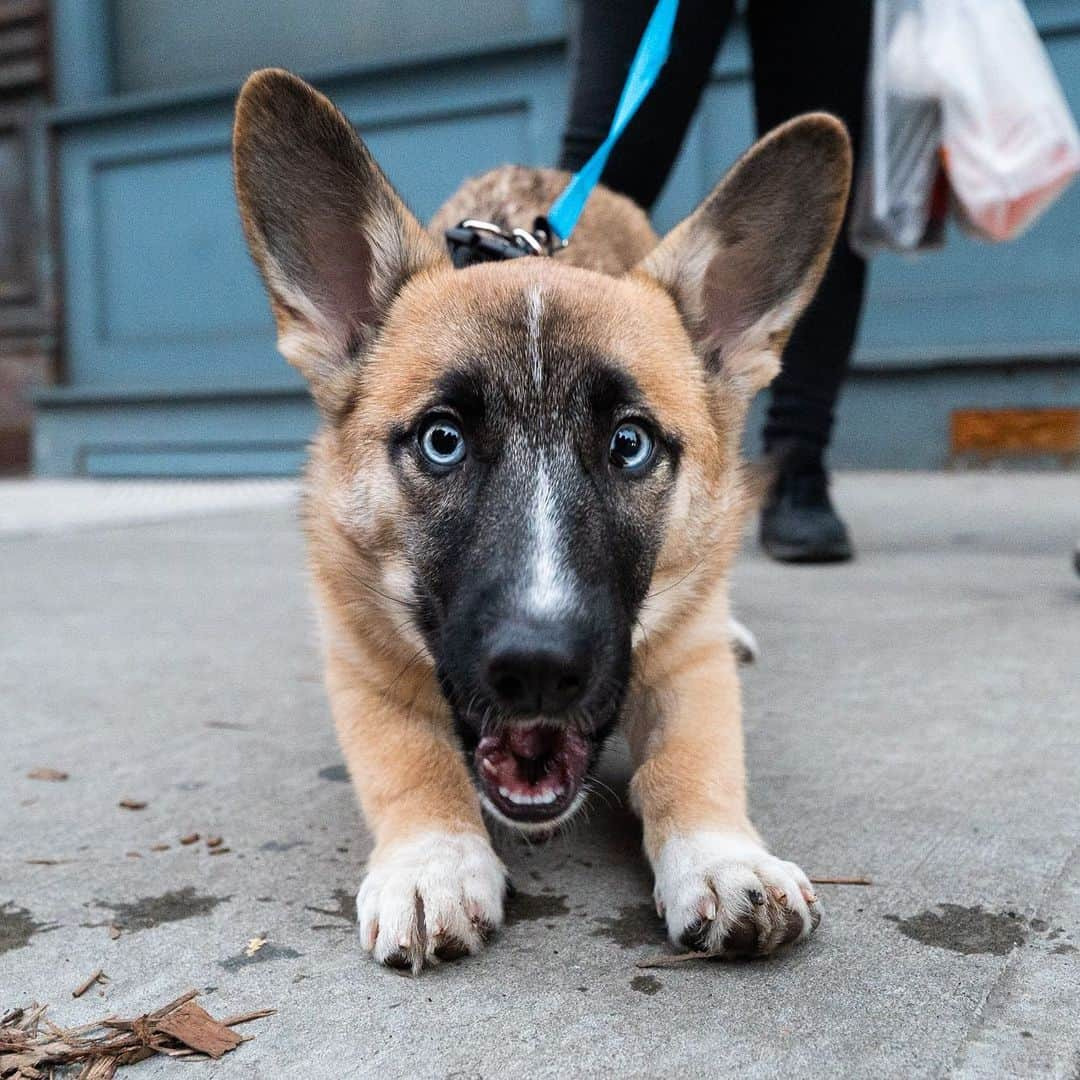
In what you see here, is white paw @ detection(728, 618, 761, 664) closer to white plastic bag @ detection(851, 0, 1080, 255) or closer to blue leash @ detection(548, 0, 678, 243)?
blue leash @ detection(548, 0, 678, 243)

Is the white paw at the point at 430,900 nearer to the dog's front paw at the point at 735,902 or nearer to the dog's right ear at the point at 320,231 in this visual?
the dog's front paw at the point at 735,902

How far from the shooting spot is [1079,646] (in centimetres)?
321

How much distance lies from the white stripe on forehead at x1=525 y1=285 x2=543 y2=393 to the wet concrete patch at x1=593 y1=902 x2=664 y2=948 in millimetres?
804

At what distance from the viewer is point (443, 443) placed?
198 cm

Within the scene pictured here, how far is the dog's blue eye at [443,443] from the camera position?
1.96 meters

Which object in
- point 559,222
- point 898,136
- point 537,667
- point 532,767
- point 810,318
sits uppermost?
point 898,136

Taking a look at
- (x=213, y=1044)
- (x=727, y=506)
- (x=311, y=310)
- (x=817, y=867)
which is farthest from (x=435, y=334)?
(x=213, y=1044)

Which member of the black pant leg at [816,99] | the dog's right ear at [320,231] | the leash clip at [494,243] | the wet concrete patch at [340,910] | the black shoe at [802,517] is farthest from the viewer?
the black shoe at [802,517]

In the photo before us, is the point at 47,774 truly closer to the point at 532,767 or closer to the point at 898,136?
the point at 532,767

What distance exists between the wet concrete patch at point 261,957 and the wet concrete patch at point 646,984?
44 cm

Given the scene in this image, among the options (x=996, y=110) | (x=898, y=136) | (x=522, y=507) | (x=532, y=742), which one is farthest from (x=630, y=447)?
(x=996, y=110)

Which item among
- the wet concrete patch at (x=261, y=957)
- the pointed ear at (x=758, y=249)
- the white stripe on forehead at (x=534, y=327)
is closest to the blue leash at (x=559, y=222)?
the pointed ear at (x=758, y=249)

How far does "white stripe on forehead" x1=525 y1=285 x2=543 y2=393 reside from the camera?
1.96 meters

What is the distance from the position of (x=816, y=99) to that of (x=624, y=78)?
780mm
